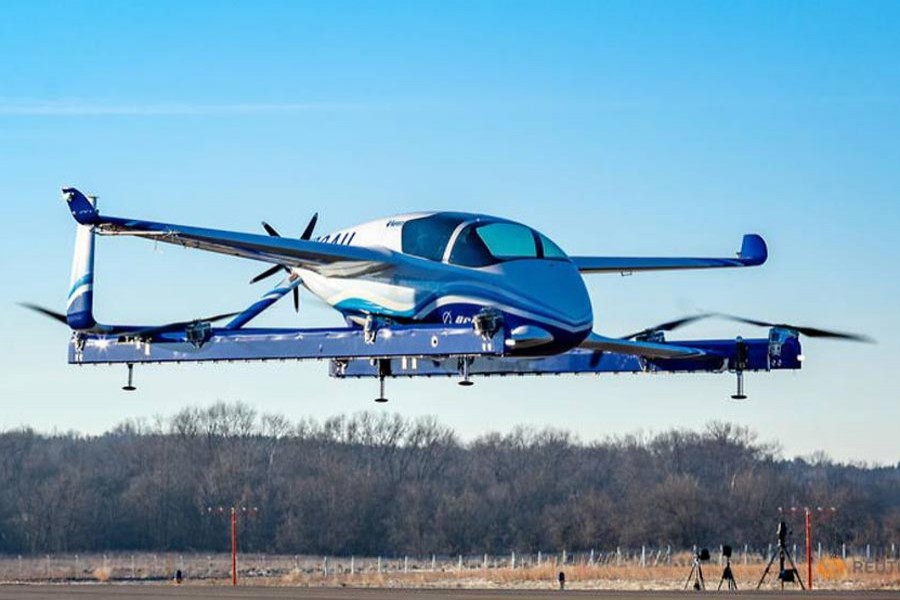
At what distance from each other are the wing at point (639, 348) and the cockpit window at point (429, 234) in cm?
443

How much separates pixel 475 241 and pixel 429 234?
1.34 meters

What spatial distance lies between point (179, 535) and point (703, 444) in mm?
45306

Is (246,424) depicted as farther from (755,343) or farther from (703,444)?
(755,343)

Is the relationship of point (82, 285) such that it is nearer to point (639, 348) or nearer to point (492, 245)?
point (492, 245)

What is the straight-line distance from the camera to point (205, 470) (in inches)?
4870

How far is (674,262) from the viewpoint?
44.7 meters

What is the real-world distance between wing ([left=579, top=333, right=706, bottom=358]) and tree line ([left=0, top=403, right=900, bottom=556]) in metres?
66.2

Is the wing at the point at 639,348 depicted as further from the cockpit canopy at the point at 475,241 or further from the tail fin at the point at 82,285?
the tail fin at the point at 82,285

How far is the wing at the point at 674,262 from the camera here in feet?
144

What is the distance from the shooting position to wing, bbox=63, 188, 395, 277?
129ft

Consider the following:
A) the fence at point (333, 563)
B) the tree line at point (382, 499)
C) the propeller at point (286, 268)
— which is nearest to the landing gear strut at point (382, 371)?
the propeller at point (286, 268)

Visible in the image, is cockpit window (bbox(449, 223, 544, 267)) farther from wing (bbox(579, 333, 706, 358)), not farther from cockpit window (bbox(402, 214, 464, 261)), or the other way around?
wing (bbox(579, 333, 706, 358))

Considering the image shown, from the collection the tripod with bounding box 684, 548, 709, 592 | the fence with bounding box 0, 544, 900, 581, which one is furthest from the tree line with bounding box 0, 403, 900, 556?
the tripod with bounding box 684, 548, 709, 592

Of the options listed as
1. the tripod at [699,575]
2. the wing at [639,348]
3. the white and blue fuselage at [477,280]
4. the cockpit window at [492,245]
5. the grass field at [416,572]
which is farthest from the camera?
the grass field at [416,572]
